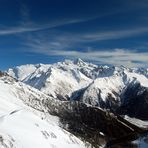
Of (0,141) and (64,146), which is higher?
(0,141)

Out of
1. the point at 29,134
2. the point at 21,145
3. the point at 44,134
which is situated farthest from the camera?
the point at 44,134

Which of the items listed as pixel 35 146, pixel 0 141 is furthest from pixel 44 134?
pixel 0 141

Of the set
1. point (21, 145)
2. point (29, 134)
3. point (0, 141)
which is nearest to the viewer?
point (0, 141)

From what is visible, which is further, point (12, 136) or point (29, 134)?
point (29, 134)

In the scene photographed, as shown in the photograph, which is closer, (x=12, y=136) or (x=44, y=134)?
(x=12, y=136)

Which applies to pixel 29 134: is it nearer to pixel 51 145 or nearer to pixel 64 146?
pixel 51 145

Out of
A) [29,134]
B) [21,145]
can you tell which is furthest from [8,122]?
[21,145]

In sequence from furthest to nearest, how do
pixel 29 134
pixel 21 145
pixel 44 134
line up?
pixel 44 134
pixel 29 134
pixel 21 145

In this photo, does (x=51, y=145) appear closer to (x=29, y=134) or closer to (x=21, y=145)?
(x=29, y=134)

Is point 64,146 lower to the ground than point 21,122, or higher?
lower
